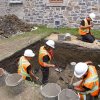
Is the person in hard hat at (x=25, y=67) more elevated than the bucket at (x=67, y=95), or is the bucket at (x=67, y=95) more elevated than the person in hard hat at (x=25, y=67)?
the person in hard hat at (x=25, y=67)

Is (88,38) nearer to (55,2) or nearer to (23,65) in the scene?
(55,2)

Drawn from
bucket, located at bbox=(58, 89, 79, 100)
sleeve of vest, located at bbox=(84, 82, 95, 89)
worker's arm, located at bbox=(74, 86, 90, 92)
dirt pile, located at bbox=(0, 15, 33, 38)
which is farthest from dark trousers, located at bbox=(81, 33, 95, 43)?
bucket, located at bbox=(58, 89, 79, 100)

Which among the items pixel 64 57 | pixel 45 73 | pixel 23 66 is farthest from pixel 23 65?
pixel 64 57

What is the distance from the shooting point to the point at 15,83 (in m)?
9.84

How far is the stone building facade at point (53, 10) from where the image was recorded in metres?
16.5

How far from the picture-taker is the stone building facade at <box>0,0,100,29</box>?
54.1 feet

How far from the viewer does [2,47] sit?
1384cm

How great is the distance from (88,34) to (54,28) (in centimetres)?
349

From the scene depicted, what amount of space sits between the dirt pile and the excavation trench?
2.70 meters

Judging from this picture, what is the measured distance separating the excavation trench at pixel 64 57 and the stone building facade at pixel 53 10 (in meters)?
3.29

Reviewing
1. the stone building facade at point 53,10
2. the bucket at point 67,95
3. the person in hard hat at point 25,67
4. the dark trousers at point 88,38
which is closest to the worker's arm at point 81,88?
the bucket at point 67,95

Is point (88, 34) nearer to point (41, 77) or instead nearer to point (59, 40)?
point (59, 40)

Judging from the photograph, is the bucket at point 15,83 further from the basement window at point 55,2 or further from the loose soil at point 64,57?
the basement window at point 55,2

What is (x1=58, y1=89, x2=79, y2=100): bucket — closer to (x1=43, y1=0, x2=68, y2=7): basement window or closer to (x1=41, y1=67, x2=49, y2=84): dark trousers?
(x1=41, y1=67, x2=49, y2=84): dark trousers
